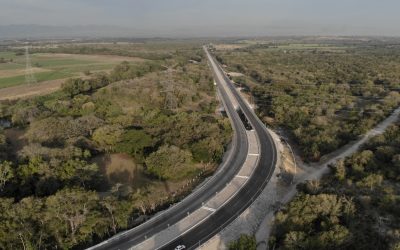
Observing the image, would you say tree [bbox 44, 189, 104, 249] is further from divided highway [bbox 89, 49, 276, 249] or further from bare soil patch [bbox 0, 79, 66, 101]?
bare soil patch [bbox 0, 79, 66, 101]

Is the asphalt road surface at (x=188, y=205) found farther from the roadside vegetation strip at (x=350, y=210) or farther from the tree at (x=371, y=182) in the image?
the tree at (x=371, y=182)

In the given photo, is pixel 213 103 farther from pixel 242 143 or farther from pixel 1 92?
pixel 1 92

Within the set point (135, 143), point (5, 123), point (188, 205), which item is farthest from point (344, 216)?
point (5, 123)

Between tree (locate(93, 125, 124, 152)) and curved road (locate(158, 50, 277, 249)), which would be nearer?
curved road (locate(158, 50, 277, 249))

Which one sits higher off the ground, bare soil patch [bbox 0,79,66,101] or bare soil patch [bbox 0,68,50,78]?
bare soil patch [bbox 0,68,50,78]

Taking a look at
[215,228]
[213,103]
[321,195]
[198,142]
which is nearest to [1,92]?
[213,103]

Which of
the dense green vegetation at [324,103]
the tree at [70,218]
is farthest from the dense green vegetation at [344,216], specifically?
the tree at [70,218]

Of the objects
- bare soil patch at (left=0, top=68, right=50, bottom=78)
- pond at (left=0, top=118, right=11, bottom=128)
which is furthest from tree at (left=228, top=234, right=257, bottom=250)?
bare soil patch at (left=0, top=68, right=50, bottom=78)
